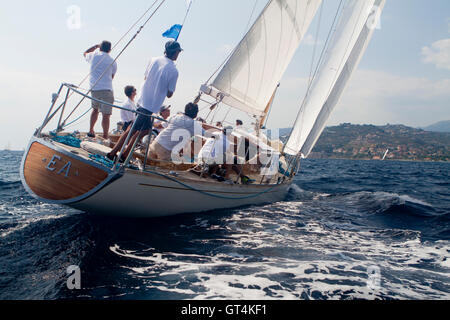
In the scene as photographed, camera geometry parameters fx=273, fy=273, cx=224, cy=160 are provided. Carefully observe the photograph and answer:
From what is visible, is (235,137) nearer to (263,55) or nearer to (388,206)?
(263,55)

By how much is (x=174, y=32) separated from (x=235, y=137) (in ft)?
9.43

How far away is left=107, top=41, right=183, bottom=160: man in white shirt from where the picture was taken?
159 inches

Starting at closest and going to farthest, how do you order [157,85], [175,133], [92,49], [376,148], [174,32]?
1. [157,85]
2. [175,133]
3. [92,49]
4. [174,32]
5. [376,148]

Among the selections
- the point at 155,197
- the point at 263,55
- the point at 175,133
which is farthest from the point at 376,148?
the point at 155,197

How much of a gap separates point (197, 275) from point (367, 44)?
386 inches

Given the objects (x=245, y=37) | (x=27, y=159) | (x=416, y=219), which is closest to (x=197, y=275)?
(x=27, y=159)

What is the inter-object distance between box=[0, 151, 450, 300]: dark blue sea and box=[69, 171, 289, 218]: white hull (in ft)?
0.66

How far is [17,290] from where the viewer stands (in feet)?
8.08

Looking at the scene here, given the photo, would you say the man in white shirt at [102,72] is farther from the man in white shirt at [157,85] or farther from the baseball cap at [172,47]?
the baseball cap at [172,47]

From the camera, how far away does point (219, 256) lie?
11.5 feet

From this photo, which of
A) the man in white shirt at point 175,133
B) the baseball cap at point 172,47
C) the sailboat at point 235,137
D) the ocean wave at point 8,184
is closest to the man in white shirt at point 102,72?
the sailboat at point 235,137

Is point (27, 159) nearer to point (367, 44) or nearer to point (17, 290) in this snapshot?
point (17, 290)

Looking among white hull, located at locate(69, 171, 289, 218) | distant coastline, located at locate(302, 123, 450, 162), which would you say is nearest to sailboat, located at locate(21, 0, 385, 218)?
white hull, located at locate(69, 171, 289, 218)

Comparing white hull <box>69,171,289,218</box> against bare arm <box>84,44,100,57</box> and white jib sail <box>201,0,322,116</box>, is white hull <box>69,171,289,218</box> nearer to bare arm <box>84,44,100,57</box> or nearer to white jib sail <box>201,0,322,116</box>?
bare arm <box>84,44,100,57</box>
